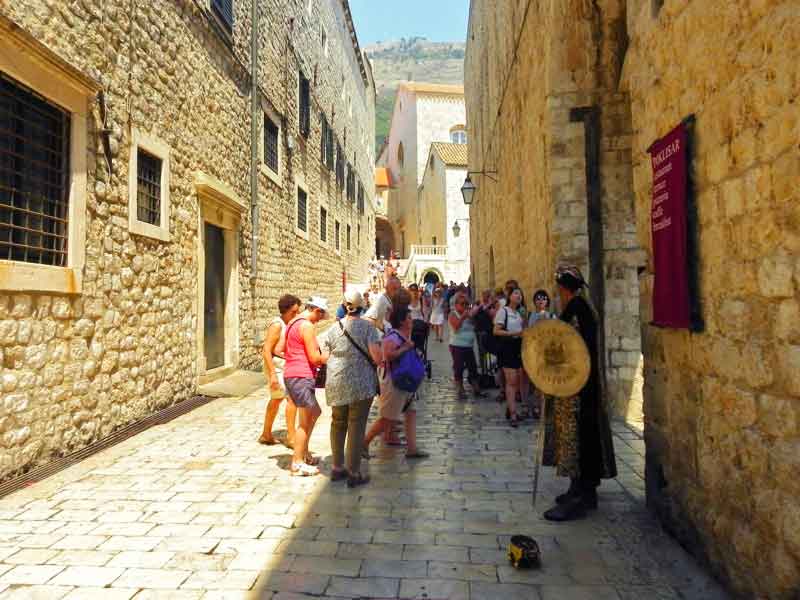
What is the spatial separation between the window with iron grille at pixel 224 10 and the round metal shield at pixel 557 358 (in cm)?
817

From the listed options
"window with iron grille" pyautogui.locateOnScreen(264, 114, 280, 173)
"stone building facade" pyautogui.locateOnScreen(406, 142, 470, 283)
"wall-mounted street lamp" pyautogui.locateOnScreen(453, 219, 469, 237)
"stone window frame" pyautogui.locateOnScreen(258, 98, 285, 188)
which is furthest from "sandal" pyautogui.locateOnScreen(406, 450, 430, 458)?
"stone building facade" pyautogui.locateOnScreen(406, 142, 470, 283)

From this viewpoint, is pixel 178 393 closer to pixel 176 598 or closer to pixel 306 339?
pixel 306 339

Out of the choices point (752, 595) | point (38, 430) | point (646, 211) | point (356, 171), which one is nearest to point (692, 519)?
point (752, 595)

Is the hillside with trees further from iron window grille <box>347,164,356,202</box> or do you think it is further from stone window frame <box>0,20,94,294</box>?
stone window frame <box>0,20,94,294</box>

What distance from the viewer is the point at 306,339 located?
456 cm

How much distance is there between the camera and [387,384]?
16.5 feet

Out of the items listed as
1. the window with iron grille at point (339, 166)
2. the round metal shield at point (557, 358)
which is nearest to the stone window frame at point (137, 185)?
the round metal shield at point (557, 358)

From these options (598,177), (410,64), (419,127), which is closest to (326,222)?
(598,177)

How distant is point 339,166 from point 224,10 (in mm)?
12209

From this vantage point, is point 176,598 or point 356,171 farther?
point 356,171

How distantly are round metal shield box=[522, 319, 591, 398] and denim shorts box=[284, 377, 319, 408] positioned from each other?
6.58ft

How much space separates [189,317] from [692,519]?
6946 millimetres

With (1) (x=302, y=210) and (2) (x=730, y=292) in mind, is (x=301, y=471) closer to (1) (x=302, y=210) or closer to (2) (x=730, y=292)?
(2) (x=730, y=292)

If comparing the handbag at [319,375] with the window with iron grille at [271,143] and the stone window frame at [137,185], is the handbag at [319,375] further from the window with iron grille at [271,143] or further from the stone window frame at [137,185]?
the window with iron grille at [271,143]
